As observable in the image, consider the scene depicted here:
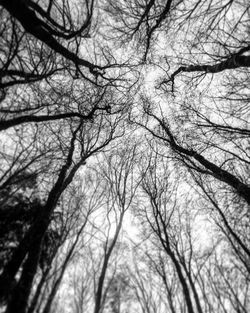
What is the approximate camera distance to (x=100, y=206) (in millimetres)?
11422

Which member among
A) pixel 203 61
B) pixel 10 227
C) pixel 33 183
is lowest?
pixel 10 227

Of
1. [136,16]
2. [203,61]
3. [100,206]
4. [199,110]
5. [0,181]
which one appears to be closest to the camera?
[136,16]

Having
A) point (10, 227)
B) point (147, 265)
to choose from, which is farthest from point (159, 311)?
point (10, 227)

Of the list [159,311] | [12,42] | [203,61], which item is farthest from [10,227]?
[159,311]

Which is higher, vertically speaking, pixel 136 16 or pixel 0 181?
pixel 136 16

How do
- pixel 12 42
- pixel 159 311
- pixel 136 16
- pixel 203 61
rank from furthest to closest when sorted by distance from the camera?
pixel 159 311 < pixel 203 61 < pixel 136 16 < pixel 12 42

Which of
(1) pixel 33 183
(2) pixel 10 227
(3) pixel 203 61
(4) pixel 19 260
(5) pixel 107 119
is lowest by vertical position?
(4) pixel 19 260

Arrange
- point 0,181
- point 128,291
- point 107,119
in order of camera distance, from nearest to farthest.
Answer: point 0,181 → point 107,119 → point 128,291

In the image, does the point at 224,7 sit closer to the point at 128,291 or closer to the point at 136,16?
the point at 136,16

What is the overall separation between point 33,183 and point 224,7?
8.95 m

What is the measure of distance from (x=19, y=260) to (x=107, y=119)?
227 inches

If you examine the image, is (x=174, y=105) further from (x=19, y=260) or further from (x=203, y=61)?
(x=19, y=260)

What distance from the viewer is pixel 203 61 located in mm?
6094

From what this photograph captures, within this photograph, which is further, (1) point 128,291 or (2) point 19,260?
(1) point 128,291
